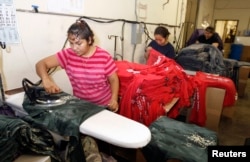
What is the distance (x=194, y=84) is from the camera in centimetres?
224

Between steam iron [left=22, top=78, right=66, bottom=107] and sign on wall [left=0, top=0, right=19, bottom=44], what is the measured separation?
0.37 m

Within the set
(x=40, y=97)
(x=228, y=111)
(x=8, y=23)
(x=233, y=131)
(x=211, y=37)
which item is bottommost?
(x=233, y=131)

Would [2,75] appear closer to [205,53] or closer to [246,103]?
[205,53]

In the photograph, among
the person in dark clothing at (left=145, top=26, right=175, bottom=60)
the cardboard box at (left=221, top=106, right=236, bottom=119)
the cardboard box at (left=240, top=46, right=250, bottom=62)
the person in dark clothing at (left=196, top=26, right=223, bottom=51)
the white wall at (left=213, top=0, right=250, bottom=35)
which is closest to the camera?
the cardboard box at (left=221, top=106, right=236, bottom=119)

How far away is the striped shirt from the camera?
1353 millimetres

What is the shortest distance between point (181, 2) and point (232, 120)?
98.7 inches

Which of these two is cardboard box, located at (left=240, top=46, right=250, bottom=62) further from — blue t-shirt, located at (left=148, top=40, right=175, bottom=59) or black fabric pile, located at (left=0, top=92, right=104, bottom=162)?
black fabric pile, located at (left=0, top=92, right=104, bottom=162)

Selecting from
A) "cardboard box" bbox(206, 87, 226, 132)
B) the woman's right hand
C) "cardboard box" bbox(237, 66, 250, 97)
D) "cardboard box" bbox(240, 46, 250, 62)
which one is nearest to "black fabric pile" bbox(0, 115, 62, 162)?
the woman's right hand

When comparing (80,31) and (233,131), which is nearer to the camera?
(80,31)

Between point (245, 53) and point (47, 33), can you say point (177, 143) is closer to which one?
point (47, 33)

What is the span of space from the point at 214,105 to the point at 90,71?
1.66 m

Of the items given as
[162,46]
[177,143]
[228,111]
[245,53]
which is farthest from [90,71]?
[245,53]

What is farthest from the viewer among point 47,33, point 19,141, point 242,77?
point 242,77

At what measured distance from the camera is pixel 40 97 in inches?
46.2
